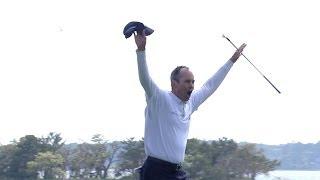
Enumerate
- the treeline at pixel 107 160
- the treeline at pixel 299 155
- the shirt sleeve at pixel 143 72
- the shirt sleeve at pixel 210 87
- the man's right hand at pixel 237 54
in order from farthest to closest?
1. the treeline at pixel 299 155
2. the treeline at pixel 107 160
3. the man's right hand at pixel 237 54
4. the shirt sleeve at pixel 210 87
5. the shirt sleeve at pixel 143 72

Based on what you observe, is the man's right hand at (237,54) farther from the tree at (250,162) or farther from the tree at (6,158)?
the tree at (6,158)

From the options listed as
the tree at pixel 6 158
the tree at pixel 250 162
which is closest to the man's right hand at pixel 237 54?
the tree at pixel 250 162

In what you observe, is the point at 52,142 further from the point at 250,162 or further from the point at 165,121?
the point at 165,121

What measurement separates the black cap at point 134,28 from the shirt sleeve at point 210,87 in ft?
2.74

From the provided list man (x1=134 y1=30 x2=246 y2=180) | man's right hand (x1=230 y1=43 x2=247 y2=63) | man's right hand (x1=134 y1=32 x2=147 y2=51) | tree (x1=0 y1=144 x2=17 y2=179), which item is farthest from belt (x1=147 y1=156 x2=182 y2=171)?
tree (x1=0 y1=144 x2=17 y2=179)

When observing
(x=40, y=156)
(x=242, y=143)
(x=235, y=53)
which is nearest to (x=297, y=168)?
(x=242, y=143)

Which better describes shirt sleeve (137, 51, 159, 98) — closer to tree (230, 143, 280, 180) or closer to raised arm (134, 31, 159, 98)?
raised arm (134, 31, 159, 98)

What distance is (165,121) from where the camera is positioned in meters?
6.77

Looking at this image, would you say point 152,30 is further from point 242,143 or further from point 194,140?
point 242,143

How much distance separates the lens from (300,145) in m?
184

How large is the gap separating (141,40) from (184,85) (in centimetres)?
52

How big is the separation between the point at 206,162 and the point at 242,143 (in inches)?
326

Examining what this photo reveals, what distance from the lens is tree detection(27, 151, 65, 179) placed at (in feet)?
276

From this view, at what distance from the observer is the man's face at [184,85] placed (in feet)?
22.0
